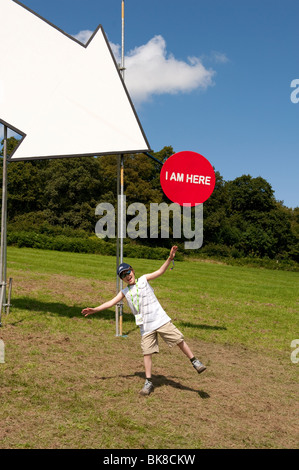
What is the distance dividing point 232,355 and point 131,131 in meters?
5.46

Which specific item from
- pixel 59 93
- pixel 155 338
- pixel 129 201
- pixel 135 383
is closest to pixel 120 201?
pixel 59 93

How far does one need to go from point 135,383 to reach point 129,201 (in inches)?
1895

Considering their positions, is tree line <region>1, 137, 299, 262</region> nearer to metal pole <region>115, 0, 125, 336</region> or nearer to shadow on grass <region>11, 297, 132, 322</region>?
shadow on grass <region>11, 297, 132, 322</region>

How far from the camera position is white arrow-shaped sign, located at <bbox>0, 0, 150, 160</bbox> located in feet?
32.0

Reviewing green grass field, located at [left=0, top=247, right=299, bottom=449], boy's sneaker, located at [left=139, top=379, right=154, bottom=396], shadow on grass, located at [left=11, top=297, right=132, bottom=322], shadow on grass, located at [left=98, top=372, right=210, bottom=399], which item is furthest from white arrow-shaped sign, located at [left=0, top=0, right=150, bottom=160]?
boy's sneaker, located at [left=139, top=379, right=154, bottom=396]

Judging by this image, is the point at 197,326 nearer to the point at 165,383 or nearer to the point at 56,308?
the point at 56,308

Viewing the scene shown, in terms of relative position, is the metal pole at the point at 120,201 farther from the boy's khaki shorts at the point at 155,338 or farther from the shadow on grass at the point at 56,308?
the boy's khaki shorts at the point at 155,338

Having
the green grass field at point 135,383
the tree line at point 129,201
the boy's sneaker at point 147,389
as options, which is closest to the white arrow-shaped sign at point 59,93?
the green grass field at point 135,383

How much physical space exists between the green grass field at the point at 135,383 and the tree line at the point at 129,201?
104 ft

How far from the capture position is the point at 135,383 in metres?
6.96

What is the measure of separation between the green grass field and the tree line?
104ft
